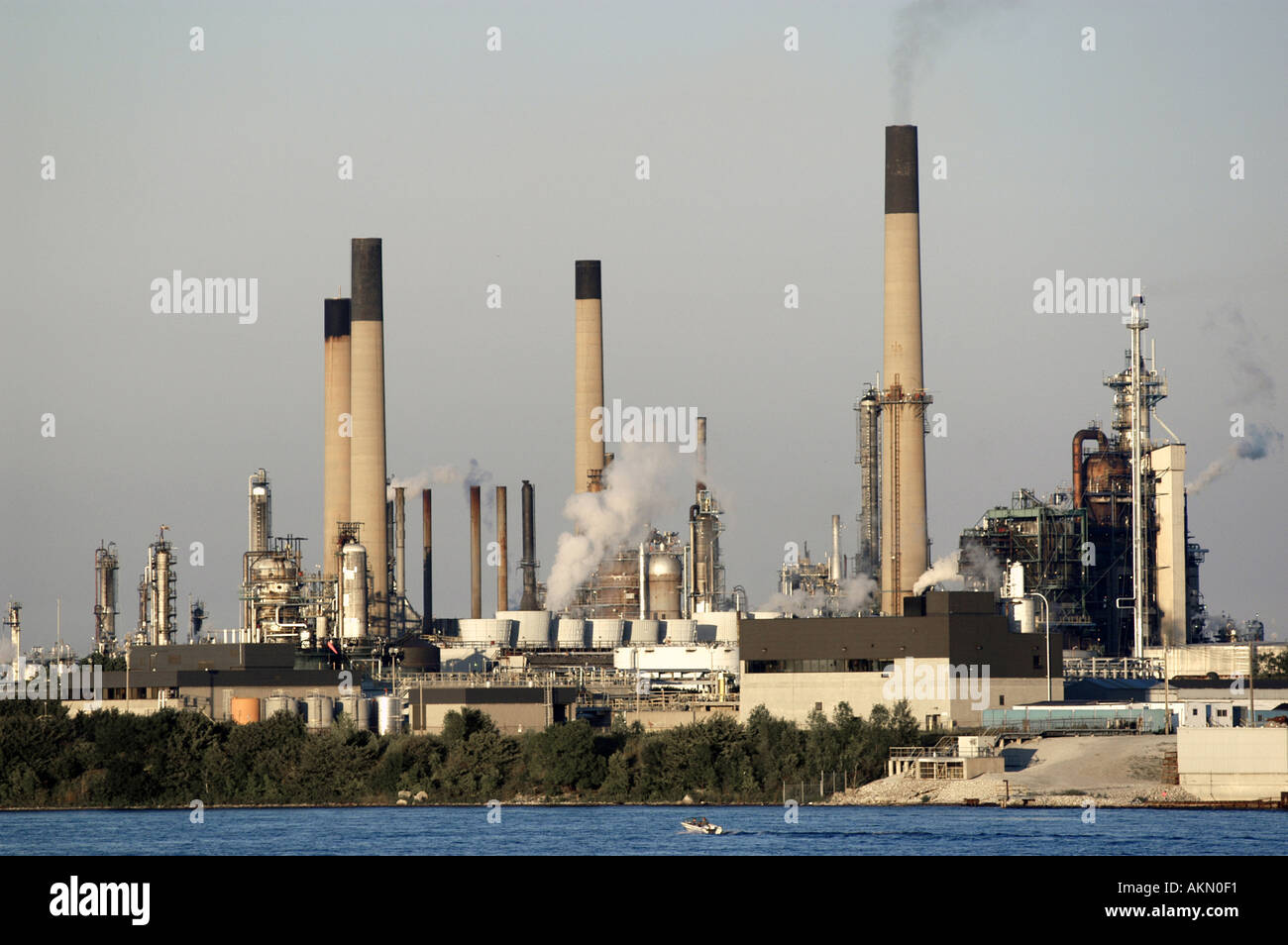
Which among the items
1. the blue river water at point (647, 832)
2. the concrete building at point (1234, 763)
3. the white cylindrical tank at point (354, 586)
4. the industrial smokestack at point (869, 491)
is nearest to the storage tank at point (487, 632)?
the white cylindrical tank at point (354, 586)

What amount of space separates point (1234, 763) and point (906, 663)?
60.6ft

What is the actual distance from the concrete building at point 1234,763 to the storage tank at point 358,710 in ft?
120

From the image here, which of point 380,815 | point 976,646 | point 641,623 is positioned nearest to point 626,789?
point 380,815

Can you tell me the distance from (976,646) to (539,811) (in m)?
22.0

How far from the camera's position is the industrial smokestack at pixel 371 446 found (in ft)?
392

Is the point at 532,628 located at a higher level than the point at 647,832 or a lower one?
higher

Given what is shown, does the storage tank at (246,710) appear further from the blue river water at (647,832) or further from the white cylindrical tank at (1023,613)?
the white cylindrical tank at (1023,613)

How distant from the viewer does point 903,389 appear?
4259 inches

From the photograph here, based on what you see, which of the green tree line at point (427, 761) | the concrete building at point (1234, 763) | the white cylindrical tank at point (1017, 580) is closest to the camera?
the concrete building at point (1234, 763)

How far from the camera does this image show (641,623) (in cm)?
12219

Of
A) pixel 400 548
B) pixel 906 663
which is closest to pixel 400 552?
pixel 400 548

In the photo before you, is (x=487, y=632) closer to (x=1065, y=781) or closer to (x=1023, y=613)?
(x=1023, y=613)

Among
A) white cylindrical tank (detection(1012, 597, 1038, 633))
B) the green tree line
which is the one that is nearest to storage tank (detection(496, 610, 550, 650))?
white cylindrical tank (detection(1012, 597, 1038, 633))
